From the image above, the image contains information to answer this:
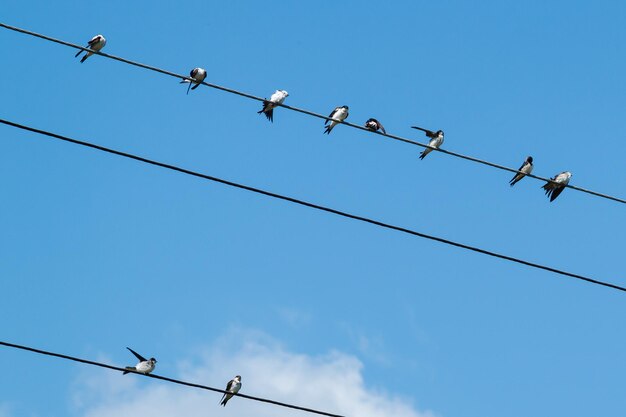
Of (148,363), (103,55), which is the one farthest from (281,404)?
(148,363)

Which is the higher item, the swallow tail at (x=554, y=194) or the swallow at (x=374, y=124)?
the swallow at (x=374, y=124)

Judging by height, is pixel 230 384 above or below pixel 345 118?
below

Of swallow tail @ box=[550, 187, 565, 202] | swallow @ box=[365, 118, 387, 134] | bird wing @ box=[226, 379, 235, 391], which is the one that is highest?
swallow @ box=[365, 118, 387, 134]

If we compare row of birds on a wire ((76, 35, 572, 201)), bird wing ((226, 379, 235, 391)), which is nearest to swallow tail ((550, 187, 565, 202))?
row of birds on a wire ((76, 35, 572, 201))

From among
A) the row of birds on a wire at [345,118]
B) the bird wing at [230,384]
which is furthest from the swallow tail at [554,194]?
the bird wing at [230,384]

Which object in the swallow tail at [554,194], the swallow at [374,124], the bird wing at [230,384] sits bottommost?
the bird wing at [230,384]

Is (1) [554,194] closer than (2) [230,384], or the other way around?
(1) [554,194]

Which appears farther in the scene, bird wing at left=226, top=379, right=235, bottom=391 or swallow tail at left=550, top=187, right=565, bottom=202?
bird wing at left=226, top=379, right=235, bottom=391

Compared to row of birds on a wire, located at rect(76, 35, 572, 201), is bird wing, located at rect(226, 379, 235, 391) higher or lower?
lower

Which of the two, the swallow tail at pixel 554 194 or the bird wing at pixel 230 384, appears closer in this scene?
the swallow tail at pixel 554 194

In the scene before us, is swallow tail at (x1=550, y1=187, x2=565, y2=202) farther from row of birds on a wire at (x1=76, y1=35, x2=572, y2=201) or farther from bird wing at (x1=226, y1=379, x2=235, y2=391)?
bird wing at (x1=226, y1=379, x2=235, y2=391)

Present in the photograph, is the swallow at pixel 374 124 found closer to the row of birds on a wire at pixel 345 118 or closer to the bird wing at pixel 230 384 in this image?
the row of birds on a wire at pixel 345 118

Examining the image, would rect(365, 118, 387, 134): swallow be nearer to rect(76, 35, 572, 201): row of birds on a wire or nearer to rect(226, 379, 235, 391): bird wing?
rect(76, 35, 572, 201): row of birds on a wire

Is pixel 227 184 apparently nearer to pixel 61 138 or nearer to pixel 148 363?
pixel 61 138
